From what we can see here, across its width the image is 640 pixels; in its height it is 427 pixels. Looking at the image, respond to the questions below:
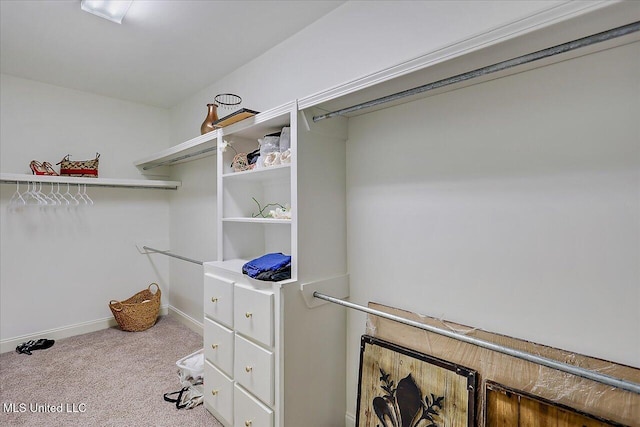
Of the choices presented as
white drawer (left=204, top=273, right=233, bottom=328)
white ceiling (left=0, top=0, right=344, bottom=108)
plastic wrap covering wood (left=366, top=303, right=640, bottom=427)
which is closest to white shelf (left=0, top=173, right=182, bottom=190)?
white ceiling (left=0, top=0, right=344, bottom=108)

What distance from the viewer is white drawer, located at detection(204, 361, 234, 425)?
1.84 meters

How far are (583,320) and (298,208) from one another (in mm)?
1225

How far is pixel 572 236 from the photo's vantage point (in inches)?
45.2

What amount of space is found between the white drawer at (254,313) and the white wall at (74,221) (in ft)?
8.01

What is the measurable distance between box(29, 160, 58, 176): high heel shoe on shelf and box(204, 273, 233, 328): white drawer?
2077mm

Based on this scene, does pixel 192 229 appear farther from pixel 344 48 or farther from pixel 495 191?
pixel 495 191

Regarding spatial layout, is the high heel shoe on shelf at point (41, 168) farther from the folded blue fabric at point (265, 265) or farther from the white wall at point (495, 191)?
the white wall at point (495, 191)

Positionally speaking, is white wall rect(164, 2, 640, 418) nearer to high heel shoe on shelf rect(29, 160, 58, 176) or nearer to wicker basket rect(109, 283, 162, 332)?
wicker basket rect(109, 283, 162, 332)

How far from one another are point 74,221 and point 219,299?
234 centimetres

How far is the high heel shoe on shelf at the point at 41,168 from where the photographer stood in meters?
2.82

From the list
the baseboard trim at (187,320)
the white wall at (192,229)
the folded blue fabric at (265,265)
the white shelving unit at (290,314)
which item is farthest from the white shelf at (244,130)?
the baseboard trim at (187,320)

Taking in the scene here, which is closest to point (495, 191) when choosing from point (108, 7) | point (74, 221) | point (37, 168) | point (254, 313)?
point (254, 313)

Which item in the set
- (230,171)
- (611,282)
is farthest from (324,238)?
(611,282)

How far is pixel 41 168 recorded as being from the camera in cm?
291
